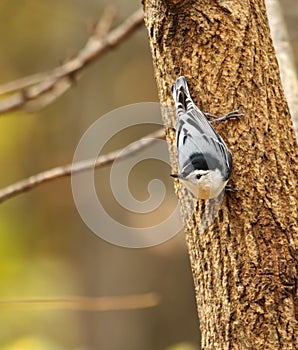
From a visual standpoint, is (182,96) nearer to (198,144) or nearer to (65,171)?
(198,144)

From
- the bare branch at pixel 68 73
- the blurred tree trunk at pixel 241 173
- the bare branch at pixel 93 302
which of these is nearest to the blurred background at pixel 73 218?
the bare branch at pixel 93 302

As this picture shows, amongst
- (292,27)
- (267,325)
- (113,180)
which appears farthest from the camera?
(292,27)

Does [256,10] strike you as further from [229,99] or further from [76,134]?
[76,134]

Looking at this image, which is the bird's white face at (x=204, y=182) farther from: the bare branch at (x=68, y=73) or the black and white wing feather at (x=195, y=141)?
the bare branch at (x=68, y=73)

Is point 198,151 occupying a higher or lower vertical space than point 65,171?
lower

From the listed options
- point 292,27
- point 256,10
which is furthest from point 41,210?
point 256,10

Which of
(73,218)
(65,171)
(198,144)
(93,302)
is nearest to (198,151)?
(198,144)

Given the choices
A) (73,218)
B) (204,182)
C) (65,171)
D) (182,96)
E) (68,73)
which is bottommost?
(204,182)
